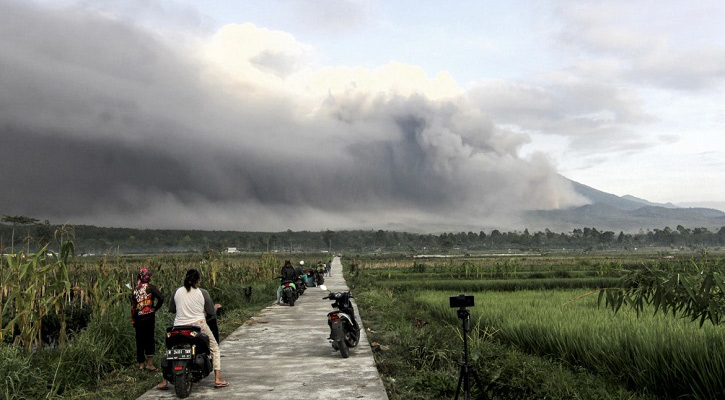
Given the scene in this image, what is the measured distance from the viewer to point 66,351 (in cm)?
852

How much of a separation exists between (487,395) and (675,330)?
4.56 meters

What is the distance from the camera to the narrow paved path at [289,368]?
7188 mm

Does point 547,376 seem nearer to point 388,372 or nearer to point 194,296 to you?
point 388,372

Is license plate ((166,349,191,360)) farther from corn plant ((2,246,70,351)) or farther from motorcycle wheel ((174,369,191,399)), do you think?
corn plant ((2,246,70,351))

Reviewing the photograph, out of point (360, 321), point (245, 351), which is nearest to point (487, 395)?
point (245, 351)

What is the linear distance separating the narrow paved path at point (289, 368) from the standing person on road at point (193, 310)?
0.84 feet

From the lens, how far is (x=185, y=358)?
7168 millimetres

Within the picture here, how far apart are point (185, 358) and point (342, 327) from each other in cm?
326

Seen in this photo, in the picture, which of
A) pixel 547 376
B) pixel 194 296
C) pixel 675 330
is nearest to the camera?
pixel 547 376

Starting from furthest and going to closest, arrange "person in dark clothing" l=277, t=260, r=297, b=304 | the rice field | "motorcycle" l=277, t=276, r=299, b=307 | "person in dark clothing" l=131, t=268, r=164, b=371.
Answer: "person in dark clothing" l=277, t=260, r=297, b=304 → "motorcycle" l=277, t=276, r=299, b=307 → "person in dark clothing" l=131, t=268, r=164, b=371 → the rice field

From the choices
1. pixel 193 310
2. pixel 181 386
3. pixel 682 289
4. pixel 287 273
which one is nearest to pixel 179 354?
pixel 181 386

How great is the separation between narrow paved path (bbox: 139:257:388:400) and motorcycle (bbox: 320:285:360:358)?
0.20 meters

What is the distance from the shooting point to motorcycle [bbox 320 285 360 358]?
379 inches

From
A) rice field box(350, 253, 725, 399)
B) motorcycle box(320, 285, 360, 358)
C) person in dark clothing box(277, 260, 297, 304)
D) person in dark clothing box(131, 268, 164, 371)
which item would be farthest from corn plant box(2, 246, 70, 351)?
person in dark clothing box(277, 260, 297, 304)
